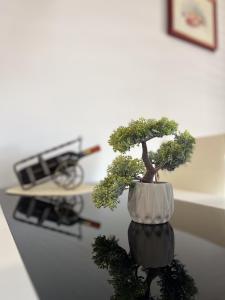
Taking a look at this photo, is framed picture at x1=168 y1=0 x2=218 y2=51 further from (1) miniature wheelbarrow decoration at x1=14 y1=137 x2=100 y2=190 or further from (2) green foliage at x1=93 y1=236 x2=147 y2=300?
(2) green foliage at x1=93 y1=236 x2=147 y2=300

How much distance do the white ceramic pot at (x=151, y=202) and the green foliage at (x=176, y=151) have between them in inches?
1.8

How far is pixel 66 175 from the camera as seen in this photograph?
133 centimetres

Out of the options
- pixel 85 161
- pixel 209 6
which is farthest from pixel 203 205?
pixel 209 6

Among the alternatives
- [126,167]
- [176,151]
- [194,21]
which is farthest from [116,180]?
[194,21]

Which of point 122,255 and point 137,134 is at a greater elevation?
point 137,134

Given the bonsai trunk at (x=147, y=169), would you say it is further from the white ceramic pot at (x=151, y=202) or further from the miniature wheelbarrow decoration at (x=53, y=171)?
the miniature wheelbarrow decoration at (x=53, y=171)

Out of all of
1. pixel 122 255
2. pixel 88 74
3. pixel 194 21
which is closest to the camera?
pixel 122 255

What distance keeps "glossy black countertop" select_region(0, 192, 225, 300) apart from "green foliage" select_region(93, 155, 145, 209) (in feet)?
0.22

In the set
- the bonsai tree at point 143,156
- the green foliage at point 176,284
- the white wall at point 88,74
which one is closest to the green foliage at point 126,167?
the bonsai tree at point 143,156

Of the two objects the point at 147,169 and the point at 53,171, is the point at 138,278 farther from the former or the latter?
the point at 53,171

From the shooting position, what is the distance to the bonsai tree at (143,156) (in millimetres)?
553

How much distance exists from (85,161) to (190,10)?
4.26 feet

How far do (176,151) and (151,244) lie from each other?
0.19 meters

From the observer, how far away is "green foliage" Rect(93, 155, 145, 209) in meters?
0.54
